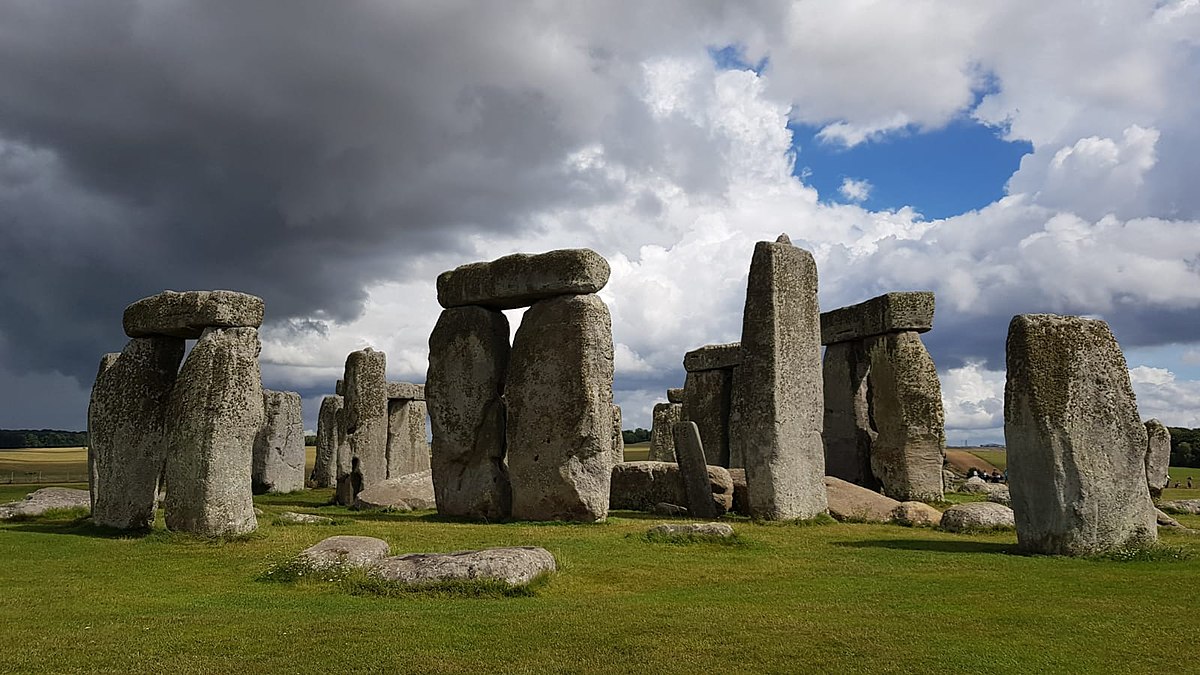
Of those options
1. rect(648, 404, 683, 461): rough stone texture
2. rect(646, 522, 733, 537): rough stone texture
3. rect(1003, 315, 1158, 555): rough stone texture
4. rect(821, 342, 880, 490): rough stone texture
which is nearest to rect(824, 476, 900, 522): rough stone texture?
rect(646, 522, 733, 537): rough stone texture

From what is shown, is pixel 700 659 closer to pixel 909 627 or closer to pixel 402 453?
pixel 909 627

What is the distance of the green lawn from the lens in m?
6.47

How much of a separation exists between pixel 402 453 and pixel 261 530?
15.5 m

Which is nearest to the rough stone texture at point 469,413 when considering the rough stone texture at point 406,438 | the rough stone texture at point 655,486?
the rough stone texture at point 655,486

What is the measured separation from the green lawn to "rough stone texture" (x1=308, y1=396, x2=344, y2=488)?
1729cm

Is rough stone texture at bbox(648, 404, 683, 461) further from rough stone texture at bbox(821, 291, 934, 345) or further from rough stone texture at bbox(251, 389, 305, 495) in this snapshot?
rough stone texture at bbox(251, 389, 305, 495)

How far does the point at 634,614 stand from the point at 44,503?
14196 mm

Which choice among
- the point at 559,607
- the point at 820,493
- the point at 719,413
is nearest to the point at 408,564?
the point at 559,607

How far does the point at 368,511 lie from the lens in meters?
19.2

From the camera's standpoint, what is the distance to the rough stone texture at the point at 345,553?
9.75m

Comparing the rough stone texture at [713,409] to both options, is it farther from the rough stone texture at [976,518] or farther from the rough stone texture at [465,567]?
the rough stone texture at [465,567]

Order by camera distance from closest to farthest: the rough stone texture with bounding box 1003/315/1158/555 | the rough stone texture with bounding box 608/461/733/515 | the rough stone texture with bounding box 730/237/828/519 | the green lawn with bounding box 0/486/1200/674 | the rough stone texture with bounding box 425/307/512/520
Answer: the green lawn with bounding box 0/486/1200/674 → the rough stone texture with bounding box 1003/315/1158/555 → the rough stone texture with bounding box 730/237/828/519 → the rough stone texture with bounding box 425/307/512/520 → the rough stone texture with bounding box 608/461/733/515

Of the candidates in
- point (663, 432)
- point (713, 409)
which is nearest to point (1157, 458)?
point (713, 409)

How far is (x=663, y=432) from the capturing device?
34.3 metres
